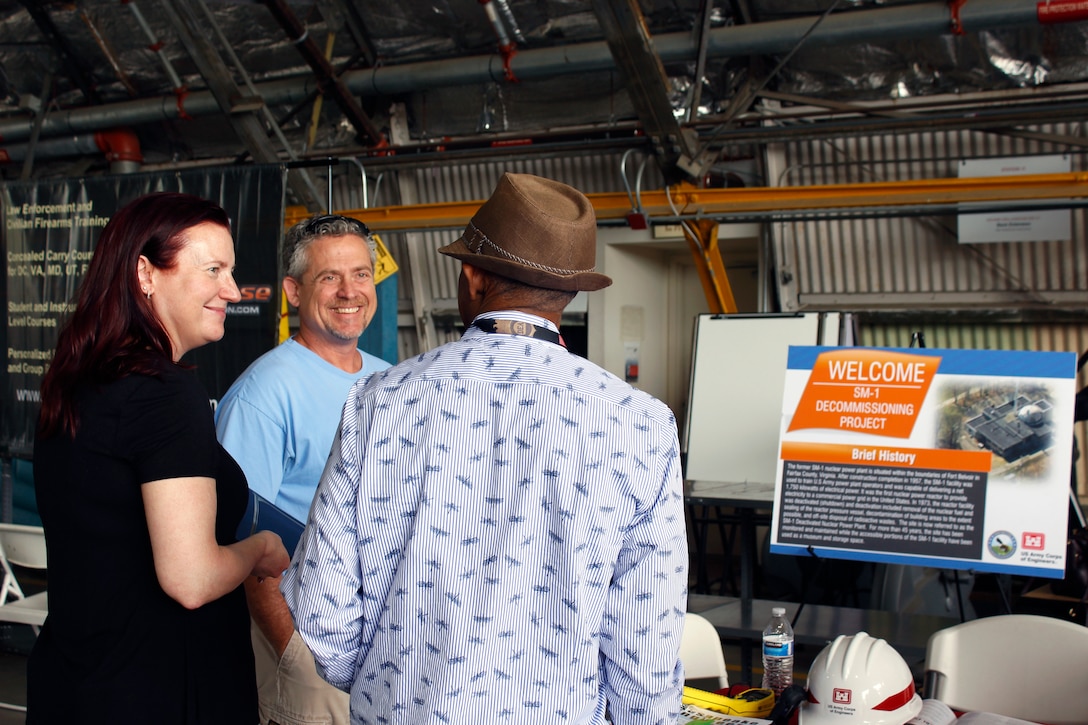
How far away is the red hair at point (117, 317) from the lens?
141 centimetres

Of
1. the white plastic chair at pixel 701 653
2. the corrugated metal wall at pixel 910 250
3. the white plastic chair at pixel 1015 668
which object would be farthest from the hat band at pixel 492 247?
the corrugated metal wall at pixel 910 250

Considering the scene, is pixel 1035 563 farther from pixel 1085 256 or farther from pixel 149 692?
pixel 1085 256

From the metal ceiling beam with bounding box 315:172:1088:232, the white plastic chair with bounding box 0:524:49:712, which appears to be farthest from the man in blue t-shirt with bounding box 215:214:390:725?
the metal ceiling beam with bounding box 315:172:1088:232

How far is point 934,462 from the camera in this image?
3.16m

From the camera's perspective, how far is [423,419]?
4.06 feet

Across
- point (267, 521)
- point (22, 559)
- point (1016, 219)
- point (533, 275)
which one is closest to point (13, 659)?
point (22, 559)

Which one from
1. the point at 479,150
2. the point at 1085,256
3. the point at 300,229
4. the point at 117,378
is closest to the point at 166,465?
the point at 117,378

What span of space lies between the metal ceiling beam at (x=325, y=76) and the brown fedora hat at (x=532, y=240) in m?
5.03

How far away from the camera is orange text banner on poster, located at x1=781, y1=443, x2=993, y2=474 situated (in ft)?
10.3

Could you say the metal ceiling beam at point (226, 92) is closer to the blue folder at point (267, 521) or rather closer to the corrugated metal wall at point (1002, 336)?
the corrugated metal wall at point (1002, 336)

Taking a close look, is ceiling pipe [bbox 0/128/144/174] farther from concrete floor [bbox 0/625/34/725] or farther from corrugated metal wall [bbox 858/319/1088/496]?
corrugated metal wall [bbox 858/319/1088/496]

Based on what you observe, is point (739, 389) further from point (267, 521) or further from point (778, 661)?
point (267, 521)

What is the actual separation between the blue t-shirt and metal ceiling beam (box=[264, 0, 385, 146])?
4278mm

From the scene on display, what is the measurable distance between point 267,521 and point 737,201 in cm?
391
